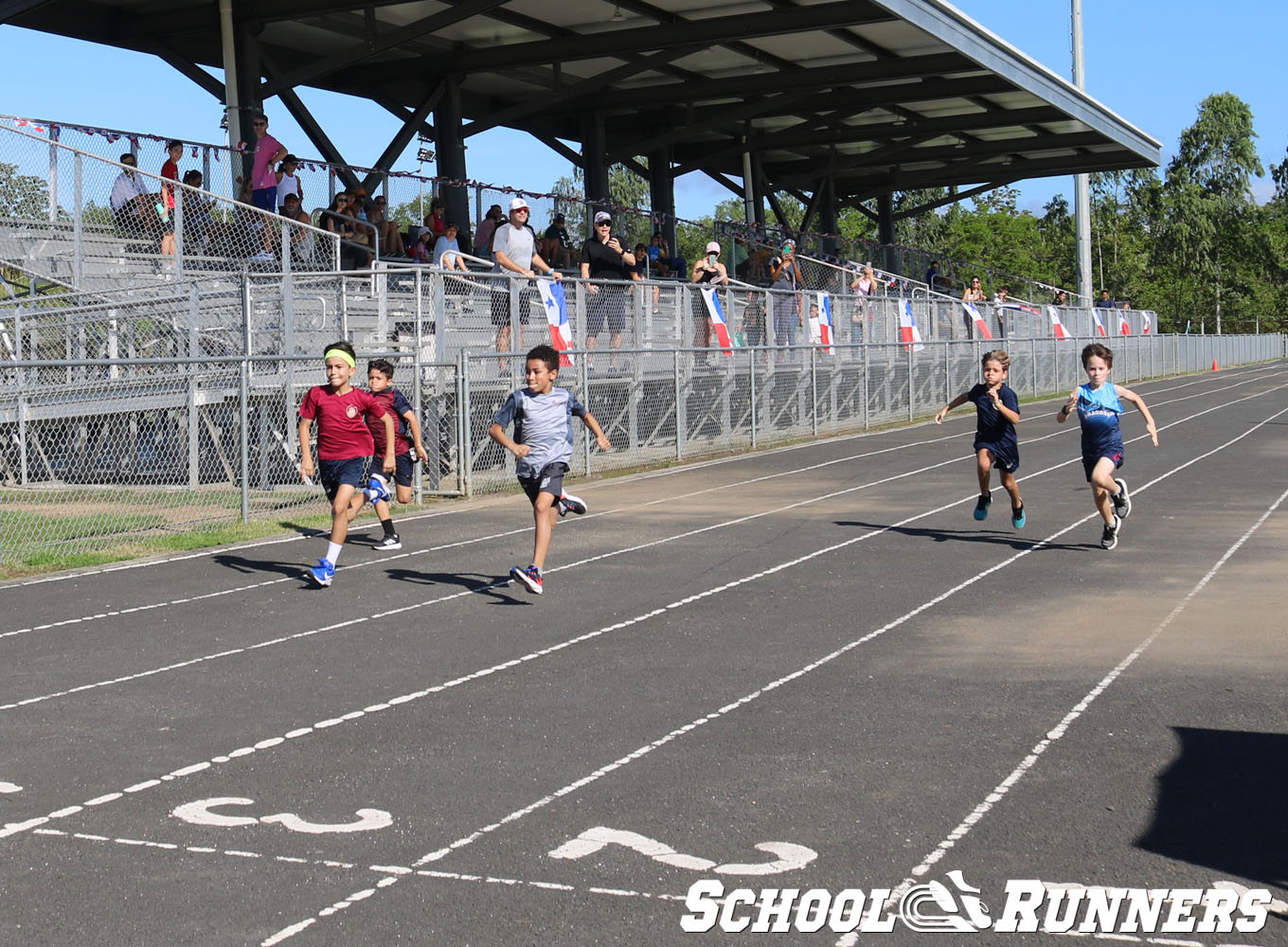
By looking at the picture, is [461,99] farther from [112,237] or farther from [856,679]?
[856,679]

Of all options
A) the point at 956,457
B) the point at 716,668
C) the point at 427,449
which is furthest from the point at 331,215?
the point at 716,668

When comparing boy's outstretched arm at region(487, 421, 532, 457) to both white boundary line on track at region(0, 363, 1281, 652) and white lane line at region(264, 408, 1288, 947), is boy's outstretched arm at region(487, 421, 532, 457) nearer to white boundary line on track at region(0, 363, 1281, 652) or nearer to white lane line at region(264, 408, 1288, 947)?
white lane line at region(264, 408, 1288, 947)

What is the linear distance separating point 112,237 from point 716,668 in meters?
14.1

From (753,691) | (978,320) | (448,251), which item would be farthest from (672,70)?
(753,691)

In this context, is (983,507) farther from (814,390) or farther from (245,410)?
(814,390)

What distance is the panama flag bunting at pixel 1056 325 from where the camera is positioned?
38188mm

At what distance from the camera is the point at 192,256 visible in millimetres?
19312

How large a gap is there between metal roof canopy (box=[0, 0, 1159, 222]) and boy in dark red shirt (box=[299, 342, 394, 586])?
513 inches

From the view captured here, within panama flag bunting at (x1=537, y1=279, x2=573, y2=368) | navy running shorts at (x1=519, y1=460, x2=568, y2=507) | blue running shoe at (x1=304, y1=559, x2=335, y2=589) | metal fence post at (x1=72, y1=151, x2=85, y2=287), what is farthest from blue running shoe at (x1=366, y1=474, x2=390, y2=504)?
metal fence post at (x1=72, y1=151, x2=85, y2=287)

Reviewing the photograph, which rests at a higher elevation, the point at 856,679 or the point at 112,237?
the point at 112,237

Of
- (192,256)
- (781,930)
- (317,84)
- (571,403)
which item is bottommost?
(781,930)

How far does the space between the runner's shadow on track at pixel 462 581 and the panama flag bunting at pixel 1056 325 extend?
2865cm

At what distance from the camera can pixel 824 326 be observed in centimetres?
2619

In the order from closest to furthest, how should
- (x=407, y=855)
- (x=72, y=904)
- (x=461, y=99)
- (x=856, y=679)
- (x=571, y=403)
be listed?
1. (x=72, y=904)
2. (x=407, y=855)
3. (x=856, y=679)
4. (x=571, y=403)
5. (x=461, y=99)
